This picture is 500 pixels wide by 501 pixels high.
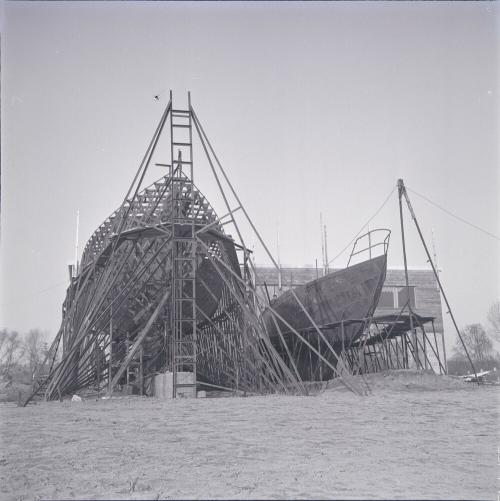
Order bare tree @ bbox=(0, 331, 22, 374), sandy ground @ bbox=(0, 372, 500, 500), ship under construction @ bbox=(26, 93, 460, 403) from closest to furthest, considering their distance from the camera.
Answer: sandy ground @ bbox=(0, 372, 500, 500)
ship under construction @ bbox=(26, 93, 460, 403)
bare tree @ bbox=(0, 331, 22, 374)

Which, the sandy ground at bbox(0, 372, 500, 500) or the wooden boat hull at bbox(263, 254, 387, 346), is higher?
the wooden boat hull at bbox(263, 254, 387, 346)

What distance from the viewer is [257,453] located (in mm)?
6137

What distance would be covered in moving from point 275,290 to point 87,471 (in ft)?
97.7

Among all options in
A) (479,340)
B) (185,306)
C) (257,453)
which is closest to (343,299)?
(185,306)

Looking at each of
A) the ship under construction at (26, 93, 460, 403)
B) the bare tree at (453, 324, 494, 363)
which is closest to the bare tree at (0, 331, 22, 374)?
the ship under construction at (26, 93, 460, 403)

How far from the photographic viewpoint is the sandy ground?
470 centimetres

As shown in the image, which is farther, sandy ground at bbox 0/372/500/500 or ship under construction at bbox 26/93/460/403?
ship under construction at bbox 26/93/460/403

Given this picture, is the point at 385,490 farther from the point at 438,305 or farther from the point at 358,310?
the point at 438,305

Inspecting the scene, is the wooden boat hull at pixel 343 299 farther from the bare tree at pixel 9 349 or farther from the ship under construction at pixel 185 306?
the bare tree at pixel 9 349

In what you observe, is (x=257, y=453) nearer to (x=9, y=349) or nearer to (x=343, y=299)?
(x=343, y=299)

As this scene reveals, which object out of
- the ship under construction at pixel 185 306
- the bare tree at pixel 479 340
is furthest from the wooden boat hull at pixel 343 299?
the bare tree at pixel 479 340

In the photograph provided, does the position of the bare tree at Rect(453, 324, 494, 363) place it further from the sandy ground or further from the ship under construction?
the sandy ground

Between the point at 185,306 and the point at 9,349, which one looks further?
the point at 9,349

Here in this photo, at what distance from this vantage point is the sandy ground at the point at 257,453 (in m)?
4.70
